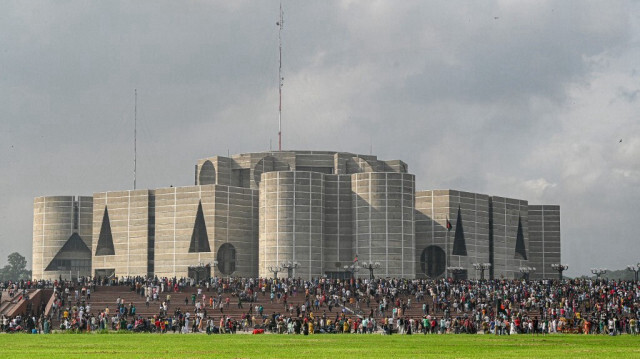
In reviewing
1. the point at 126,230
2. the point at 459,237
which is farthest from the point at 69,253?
the point at 459,237

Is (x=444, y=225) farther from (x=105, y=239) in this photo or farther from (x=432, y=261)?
(x=105, y=239)

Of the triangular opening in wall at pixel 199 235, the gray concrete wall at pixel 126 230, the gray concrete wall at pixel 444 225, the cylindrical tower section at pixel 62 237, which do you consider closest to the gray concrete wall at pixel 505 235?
the gray concrete wall at pixel 444 225

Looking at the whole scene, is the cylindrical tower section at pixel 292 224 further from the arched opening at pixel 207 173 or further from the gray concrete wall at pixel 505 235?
the gray concrete wall at pixel 505 235

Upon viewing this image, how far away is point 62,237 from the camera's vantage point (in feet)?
424

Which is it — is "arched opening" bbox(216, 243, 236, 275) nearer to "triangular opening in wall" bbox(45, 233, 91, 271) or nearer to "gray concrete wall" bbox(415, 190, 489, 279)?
"triangular opening in wall" bbox(45, 233, 91, 271)

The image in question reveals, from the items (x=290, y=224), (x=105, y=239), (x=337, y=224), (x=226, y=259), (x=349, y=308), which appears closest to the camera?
(x=349, y=308)

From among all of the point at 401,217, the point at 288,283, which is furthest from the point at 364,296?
the point at 401,217

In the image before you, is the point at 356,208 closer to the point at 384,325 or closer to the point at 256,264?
the point at 256,264

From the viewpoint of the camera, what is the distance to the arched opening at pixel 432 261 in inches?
4843

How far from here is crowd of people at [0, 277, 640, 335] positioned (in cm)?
6525

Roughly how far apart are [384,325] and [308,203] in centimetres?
5076

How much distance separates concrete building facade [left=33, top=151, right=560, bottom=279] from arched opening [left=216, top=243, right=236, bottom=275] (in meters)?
0.12

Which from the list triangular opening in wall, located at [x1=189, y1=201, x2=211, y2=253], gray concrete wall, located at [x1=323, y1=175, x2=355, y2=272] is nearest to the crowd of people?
gray concrete wall, located at [x1=323, y1=175, x2=355, y2=272]

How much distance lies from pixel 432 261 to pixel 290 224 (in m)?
18.9
